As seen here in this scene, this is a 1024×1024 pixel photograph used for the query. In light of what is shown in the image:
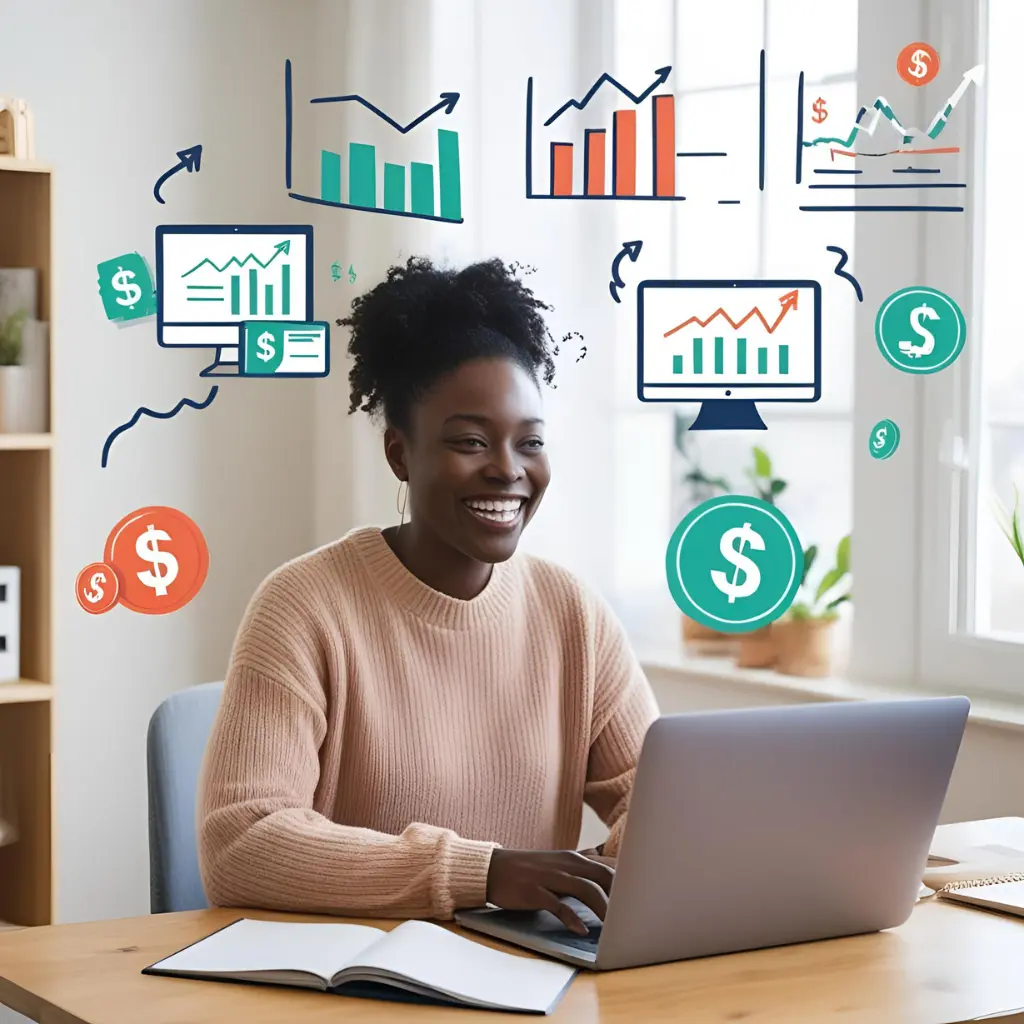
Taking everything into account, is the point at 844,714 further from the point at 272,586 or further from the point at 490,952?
the point at 272,586

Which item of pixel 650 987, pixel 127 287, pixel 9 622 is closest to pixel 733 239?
pixel 127 287

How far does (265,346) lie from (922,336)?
3.24ft

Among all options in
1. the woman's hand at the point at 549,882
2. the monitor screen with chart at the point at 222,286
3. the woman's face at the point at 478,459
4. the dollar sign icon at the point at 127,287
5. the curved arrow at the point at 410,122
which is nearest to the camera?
the woman's hand at the point at 549,882

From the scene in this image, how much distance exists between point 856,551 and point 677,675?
42cm

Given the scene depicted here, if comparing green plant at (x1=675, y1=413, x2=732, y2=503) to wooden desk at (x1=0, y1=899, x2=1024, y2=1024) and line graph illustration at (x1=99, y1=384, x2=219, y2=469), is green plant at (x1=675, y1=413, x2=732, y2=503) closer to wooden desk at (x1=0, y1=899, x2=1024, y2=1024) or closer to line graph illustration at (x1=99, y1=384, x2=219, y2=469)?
line graph illustration at (x1=99, y1=384, x2=219, y2=469)

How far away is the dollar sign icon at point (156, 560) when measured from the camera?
102 inches

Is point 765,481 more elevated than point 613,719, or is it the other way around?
point 765,481

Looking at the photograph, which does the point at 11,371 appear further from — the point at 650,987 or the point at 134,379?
the point at 650,987

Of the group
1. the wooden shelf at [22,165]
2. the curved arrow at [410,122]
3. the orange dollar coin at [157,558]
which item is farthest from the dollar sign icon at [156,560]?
the curved arrow at [410,122]

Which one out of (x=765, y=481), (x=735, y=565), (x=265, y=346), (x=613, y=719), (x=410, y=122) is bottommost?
(x=613, y=719)

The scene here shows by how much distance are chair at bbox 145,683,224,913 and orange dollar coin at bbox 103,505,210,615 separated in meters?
0.78

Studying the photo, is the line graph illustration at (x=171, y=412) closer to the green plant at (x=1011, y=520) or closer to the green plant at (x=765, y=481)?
the green plant at (x=765, y=481)

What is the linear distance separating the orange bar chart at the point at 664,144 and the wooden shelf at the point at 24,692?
1.33m

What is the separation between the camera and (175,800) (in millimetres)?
1795
